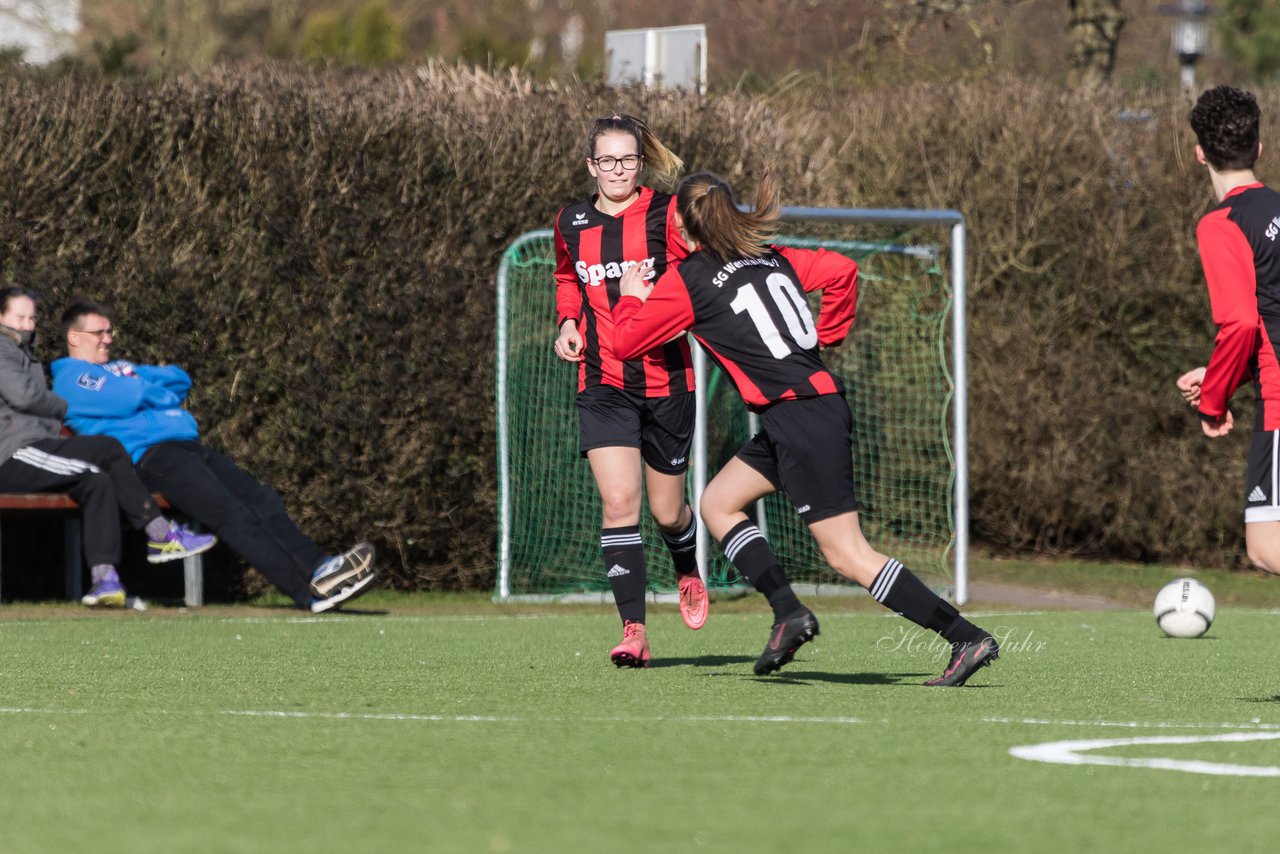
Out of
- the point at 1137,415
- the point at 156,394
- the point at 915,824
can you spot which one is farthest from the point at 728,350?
the point at 1137,415

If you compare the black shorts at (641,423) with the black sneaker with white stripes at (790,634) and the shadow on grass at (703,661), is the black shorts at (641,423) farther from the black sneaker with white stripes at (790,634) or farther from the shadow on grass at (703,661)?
the black sneaker with white stripes at (790,634)

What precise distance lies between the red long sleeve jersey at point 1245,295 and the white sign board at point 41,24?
81.9 ft

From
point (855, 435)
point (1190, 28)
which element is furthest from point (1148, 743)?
point (1190, 28)

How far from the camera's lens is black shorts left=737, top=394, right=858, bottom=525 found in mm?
6641

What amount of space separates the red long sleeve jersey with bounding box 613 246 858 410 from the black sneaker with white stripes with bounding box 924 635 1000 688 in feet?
3.25

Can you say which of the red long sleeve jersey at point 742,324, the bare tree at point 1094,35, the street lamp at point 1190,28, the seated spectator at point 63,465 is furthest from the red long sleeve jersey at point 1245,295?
the street lamp at point 1190,28

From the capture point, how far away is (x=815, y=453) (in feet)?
21.8

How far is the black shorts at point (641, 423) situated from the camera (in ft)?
25.0

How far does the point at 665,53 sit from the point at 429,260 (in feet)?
12.8

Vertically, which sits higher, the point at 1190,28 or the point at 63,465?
the point at 1190,28

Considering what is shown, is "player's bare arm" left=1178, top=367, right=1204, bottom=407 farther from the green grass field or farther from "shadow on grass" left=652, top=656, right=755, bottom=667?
"shadow on grass" left=652, top=656, right=755, bottom=667

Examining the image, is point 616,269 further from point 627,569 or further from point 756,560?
point 756,560

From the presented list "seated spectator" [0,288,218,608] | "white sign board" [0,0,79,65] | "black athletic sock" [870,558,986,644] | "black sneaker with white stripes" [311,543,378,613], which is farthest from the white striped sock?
"white sign board" [0,0,79,65]

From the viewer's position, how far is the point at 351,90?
39.4ft
